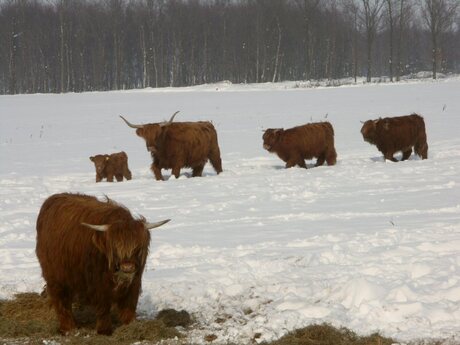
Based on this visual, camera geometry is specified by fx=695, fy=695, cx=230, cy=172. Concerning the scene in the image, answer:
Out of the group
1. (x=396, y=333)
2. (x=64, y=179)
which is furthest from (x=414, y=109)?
(x=396, y=333)

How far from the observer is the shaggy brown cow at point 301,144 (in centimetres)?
1478

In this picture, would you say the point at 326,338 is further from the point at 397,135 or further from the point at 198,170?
the point at 397,135

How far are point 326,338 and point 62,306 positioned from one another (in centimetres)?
197

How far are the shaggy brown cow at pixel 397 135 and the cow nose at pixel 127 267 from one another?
36.8 ft

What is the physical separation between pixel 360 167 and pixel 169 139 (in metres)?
3.79

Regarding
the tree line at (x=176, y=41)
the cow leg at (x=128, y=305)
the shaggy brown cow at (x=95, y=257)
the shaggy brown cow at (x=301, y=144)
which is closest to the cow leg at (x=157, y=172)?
the shaggy brown cow at (x=301, y=144)

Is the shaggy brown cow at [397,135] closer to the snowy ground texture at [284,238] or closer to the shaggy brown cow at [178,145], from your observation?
the snowy ground texture at [284,238]

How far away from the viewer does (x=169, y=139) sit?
13.9 meters

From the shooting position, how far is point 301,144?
14.8 metres

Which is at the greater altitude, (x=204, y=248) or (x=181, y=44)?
(x=181, y=44)

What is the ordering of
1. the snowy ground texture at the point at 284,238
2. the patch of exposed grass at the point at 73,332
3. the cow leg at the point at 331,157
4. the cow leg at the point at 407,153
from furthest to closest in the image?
the cow leg at the point at 407,153
the cow leg at the point at 331,157
the snowy ground texture at the point at 284,238
the patch of exposed grass at the point at 73,332

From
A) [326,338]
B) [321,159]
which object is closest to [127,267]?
[326,338]

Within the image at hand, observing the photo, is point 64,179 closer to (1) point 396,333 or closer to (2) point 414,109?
(1) point 396,333

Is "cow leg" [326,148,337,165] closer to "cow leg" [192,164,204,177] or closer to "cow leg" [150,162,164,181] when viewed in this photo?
"cow leg" [192,164,204,177]
